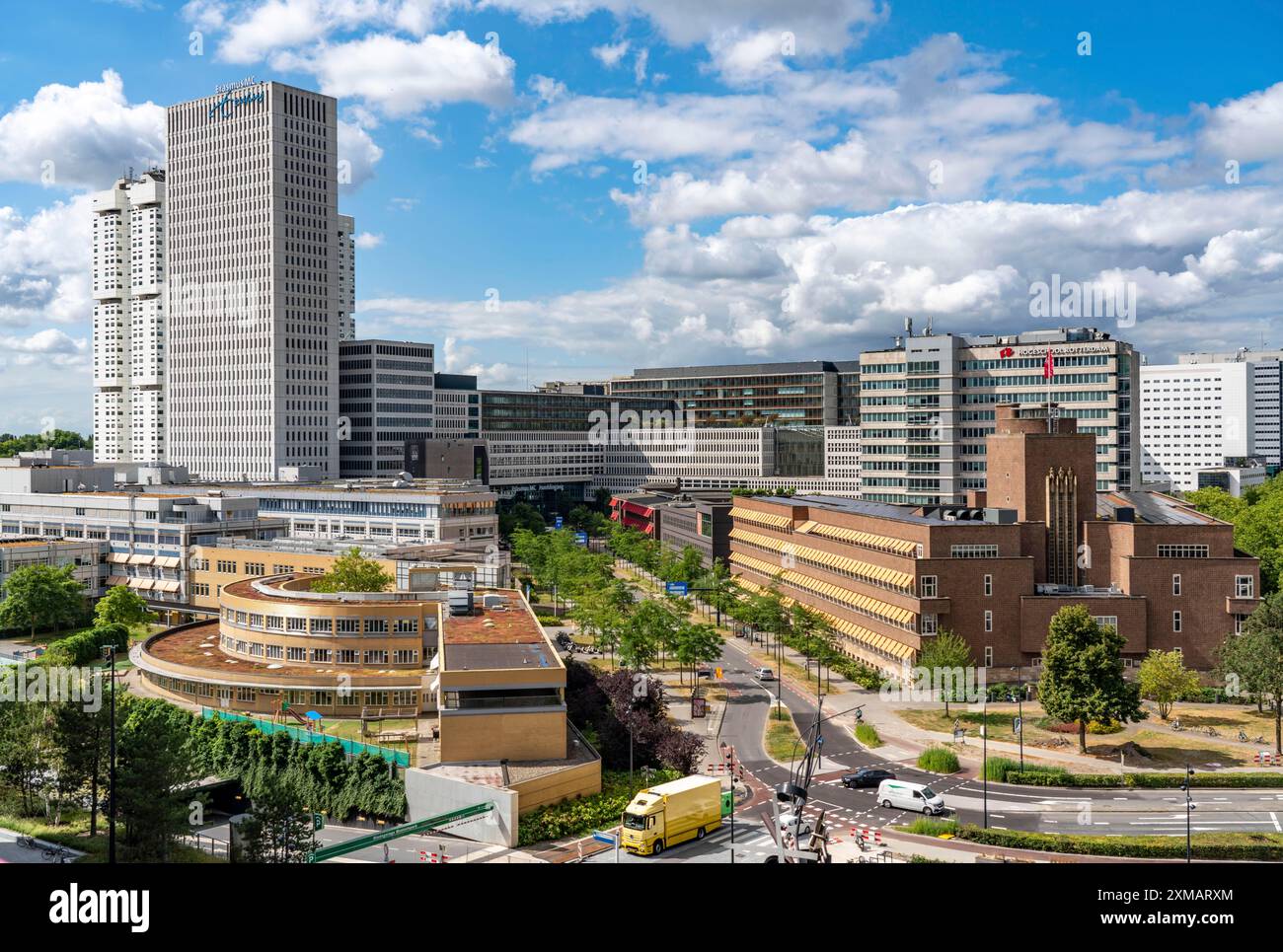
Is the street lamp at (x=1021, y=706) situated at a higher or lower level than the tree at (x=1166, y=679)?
lower

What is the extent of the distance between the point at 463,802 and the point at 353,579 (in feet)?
106

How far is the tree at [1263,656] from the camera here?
61.8 meters

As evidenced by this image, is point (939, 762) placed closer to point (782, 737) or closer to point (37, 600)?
point (782, 737)

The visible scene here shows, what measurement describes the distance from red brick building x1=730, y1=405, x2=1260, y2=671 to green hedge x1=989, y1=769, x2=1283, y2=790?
20.5 meters

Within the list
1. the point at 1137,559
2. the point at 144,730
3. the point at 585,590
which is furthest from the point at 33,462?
the point at 1137,559

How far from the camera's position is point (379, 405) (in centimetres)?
18125

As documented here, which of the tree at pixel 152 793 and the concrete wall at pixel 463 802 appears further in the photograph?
the concrete wall at pixel 463 802

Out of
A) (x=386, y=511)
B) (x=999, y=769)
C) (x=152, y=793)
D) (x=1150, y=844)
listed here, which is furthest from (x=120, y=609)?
(x=1150, y=844)

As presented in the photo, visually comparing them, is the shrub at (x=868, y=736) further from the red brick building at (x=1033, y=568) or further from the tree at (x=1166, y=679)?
the tree at (x=1166, y=679)

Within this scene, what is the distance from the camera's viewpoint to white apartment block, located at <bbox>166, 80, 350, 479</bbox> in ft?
573

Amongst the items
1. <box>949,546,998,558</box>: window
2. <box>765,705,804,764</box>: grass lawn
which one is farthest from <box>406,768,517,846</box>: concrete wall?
<box>949,546,998,558</box>: window

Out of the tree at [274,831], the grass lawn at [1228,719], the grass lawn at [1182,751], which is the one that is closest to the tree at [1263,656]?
the grass lawn at [1228,719]

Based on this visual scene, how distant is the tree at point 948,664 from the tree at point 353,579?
3910cm

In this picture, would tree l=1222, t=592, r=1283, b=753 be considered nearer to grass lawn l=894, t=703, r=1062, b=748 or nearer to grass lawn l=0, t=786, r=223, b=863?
grass lawn l=894, t=703, r=1062, b=748
